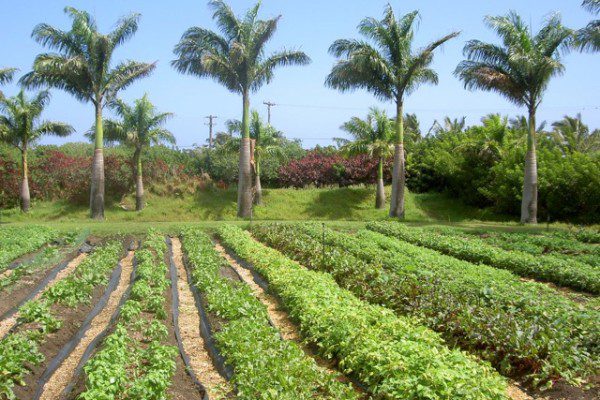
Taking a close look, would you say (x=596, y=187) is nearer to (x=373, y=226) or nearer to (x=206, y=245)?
(x=373, y=226)

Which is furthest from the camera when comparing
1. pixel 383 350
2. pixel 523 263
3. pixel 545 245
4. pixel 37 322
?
pixel 545 245

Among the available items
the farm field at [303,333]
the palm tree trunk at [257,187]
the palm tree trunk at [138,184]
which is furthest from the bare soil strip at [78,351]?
the palm tree trunk at [257,187]

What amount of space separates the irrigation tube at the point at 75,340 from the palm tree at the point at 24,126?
780 inches

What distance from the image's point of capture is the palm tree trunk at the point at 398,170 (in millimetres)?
26781

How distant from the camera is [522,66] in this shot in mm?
23531

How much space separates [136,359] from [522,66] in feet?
70.3

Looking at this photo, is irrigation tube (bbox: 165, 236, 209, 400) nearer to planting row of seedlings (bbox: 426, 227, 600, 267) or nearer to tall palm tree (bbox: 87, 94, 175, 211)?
planting row of seedlings (bbox: 426, 227, 600, 267)

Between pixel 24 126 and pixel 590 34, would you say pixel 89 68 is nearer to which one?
pixel 24 126

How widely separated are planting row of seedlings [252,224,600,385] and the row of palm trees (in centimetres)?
1363

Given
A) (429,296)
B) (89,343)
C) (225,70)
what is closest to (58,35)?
(225,70)

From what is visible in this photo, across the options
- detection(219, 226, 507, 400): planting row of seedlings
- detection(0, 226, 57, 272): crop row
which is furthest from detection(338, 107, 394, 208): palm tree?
detection(219, 226, 507, 400): planting row of seedlings

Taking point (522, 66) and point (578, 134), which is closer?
point (522, 66)

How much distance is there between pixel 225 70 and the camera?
2653 cm

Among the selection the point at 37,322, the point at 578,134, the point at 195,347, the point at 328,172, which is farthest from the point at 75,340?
the point at 578,134
